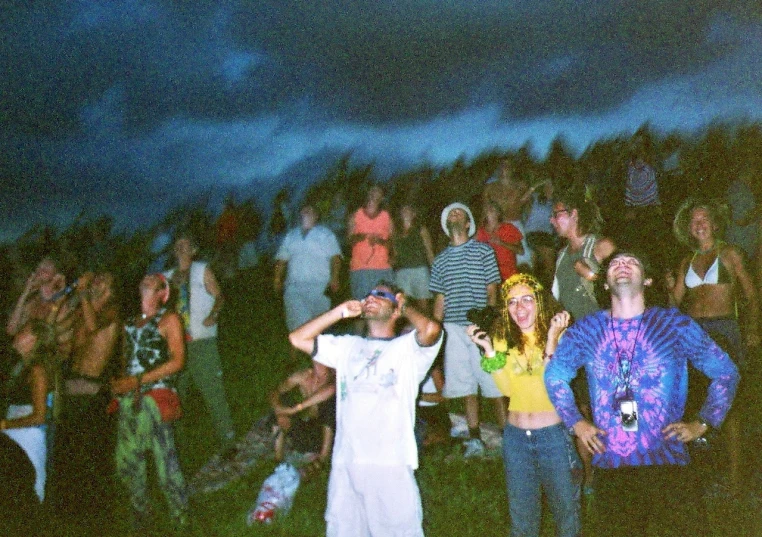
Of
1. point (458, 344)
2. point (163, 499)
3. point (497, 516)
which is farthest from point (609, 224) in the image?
point (163, 499)

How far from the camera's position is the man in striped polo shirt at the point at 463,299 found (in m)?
7.90

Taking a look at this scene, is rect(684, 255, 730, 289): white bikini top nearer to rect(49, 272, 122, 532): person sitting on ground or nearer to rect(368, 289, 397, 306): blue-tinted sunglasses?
Answer: rect(368, 289, 397, 306): blue-tinted sunglasses

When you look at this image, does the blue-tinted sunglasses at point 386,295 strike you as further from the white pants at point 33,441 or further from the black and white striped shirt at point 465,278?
the black and white striped shirt at point 465,278

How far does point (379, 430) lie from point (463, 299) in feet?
10.5

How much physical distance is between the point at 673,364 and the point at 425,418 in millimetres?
4397

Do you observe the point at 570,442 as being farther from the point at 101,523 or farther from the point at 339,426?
the point at 101,523

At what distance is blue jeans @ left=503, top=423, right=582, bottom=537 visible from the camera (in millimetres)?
4578

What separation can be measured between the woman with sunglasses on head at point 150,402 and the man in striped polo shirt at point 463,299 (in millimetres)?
2655

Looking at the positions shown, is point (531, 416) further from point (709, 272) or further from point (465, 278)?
point (465, 278)

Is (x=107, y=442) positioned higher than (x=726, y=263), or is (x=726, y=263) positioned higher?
(x=726, y=263)

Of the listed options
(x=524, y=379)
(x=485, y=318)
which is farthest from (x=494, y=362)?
(x=485, y=318)

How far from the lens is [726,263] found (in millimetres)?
6383

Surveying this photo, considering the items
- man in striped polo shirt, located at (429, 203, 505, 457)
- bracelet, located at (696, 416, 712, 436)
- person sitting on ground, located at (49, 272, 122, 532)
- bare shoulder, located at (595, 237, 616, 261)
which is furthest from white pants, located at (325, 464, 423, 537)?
man in striped polo shirt, located at (429, 203, 505, 457)

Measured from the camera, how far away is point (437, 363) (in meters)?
8.26
